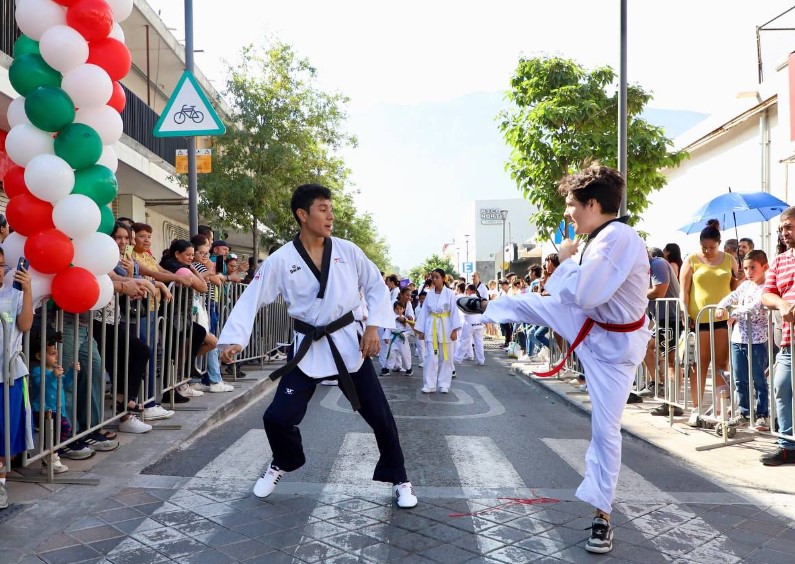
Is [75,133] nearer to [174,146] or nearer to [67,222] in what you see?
[67,222]

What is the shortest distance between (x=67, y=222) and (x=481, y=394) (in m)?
6.73

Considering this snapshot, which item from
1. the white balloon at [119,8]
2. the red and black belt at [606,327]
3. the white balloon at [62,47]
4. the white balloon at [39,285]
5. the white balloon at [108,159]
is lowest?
the red and black belt at [606,327]

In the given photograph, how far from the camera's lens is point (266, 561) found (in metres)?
3.55

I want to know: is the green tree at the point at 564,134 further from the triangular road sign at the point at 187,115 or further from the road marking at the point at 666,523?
the road marking at the point at 666,523

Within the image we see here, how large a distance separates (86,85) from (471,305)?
11.7ft

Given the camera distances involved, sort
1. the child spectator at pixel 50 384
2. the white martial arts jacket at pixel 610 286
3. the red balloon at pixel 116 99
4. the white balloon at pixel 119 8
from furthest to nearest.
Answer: the red balloon at pixel 116 99, the white balloon at pixel 119 8, the child spectator at pixel 50 384, the white martial arts jacket at pixel 610 286

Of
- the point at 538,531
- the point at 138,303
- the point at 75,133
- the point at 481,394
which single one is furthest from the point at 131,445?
the point at 481,394

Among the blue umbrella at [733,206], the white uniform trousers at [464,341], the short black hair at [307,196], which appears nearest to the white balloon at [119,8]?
the short black hair at [307,196]

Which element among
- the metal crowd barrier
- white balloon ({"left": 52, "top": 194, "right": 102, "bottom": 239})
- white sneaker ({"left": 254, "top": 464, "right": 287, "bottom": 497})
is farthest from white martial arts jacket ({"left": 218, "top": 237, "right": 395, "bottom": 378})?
white balloon ({"left": 52, "top": 194, "right": 102, "bottom": 239})

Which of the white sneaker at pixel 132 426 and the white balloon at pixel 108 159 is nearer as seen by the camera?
the white balloon at pixel 108 159

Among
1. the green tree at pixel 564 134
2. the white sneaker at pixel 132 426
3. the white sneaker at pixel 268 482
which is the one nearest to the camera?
the white sneaker at pixel 268 482

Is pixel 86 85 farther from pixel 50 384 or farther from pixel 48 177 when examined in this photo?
pixel 50 384

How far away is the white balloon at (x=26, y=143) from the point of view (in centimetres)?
536

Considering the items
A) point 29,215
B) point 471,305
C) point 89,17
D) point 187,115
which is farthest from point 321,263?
point 187,115
